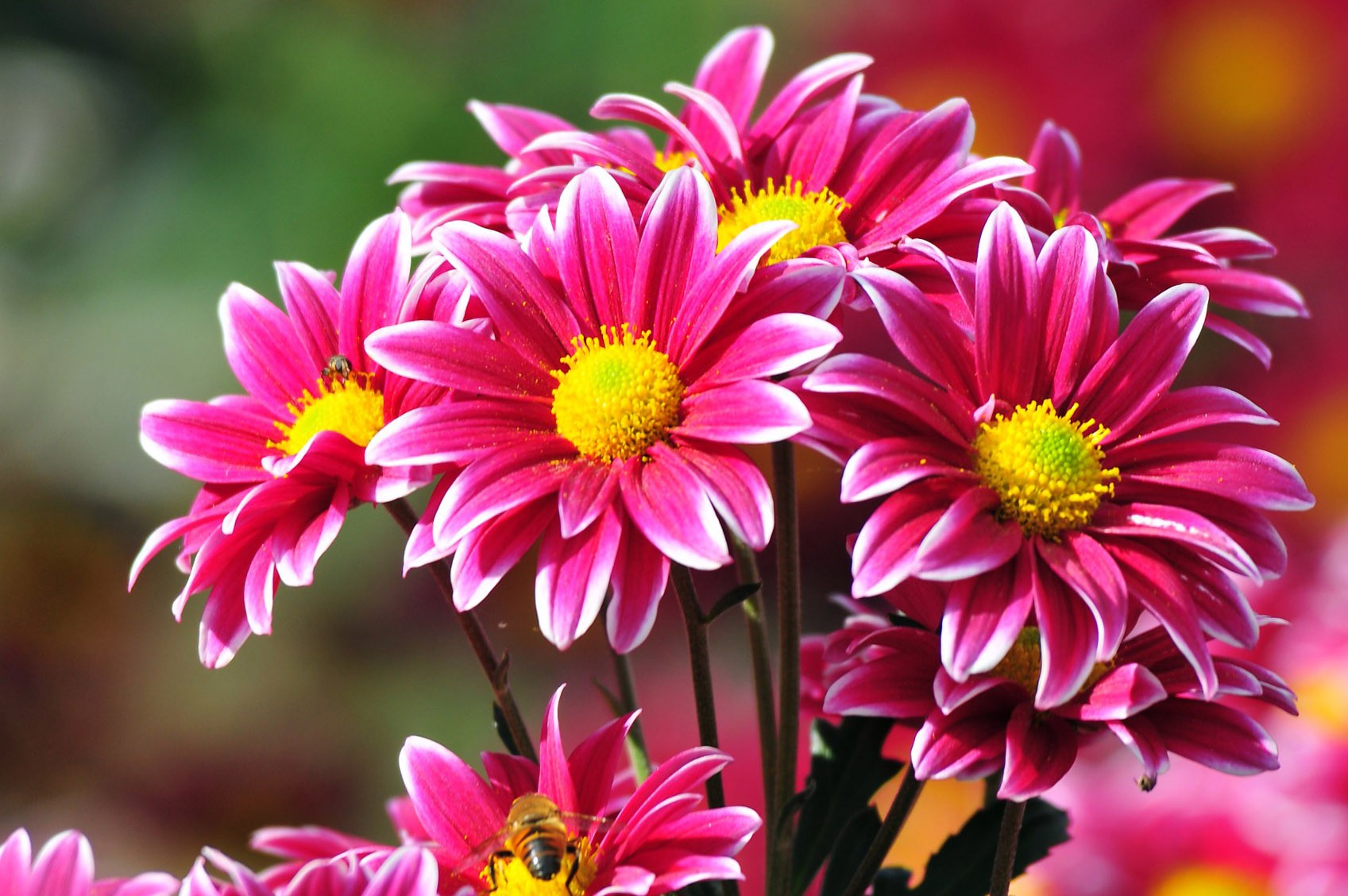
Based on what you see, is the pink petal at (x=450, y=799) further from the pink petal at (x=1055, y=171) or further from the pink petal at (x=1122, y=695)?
the pink petal at (x=1055, y=171)

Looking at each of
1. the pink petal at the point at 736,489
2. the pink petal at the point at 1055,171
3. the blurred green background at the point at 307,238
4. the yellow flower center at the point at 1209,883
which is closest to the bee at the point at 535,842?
the pink petal at the point at 736,489

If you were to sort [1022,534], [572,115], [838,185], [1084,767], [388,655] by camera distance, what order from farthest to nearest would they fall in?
[572,115] → [388,655] → [1084,767] → [838,185] → [1022,534]

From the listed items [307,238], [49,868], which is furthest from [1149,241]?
[307,238]

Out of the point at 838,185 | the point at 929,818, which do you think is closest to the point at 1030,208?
the point at 838,185

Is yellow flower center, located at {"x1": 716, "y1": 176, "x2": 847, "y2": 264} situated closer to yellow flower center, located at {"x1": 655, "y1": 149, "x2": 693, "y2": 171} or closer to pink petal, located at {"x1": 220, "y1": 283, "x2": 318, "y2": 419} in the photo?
yellow flower center, located at {"x1": 655, "y1": 149, "x2": 693, "y2": 171}

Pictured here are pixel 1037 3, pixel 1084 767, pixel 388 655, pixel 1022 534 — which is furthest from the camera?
pixel 388 655

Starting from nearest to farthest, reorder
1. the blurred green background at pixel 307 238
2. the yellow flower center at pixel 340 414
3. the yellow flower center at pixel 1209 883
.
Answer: the yellow flower center at pixel 340 414, the yellow flower center at pixel 1209 883, the blurred green background at pixel 307 238

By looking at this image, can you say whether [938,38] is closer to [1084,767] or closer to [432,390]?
[1084,767]
